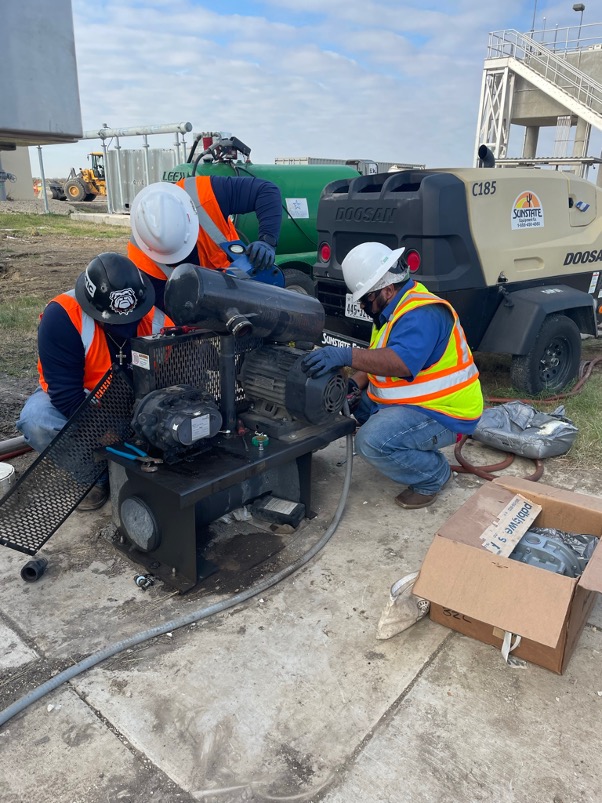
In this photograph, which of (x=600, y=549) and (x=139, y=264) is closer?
(x=600, y=549)

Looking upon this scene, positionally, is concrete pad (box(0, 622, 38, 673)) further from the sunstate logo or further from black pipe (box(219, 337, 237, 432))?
the sunstate logo

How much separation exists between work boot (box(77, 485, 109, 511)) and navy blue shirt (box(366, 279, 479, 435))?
5.24ft

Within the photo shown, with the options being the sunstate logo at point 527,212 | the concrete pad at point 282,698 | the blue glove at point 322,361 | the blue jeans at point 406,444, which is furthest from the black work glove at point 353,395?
the sunstate logo at point 527,212

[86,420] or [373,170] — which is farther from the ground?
[373,170]

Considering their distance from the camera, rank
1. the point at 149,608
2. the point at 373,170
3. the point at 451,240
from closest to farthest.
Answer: the point at 149,608
the point at 451,240
the point at 373,170

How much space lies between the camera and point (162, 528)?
237 centimetres

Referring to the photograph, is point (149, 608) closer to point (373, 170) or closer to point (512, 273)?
point (512, 273)

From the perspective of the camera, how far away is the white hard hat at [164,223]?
2807 millimetres

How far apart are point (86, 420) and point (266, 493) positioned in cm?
91

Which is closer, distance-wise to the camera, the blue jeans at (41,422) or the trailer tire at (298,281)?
the blue jeans at (41,422)

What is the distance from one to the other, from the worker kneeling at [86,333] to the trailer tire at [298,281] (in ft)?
10.4

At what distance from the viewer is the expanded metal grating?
7.72 ft

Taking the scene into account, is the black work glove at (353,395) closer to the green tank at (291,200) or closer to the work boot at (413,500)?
the work boot at (413,500)

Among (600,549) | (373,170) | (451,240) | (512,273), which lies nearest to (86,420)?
(600,549)
